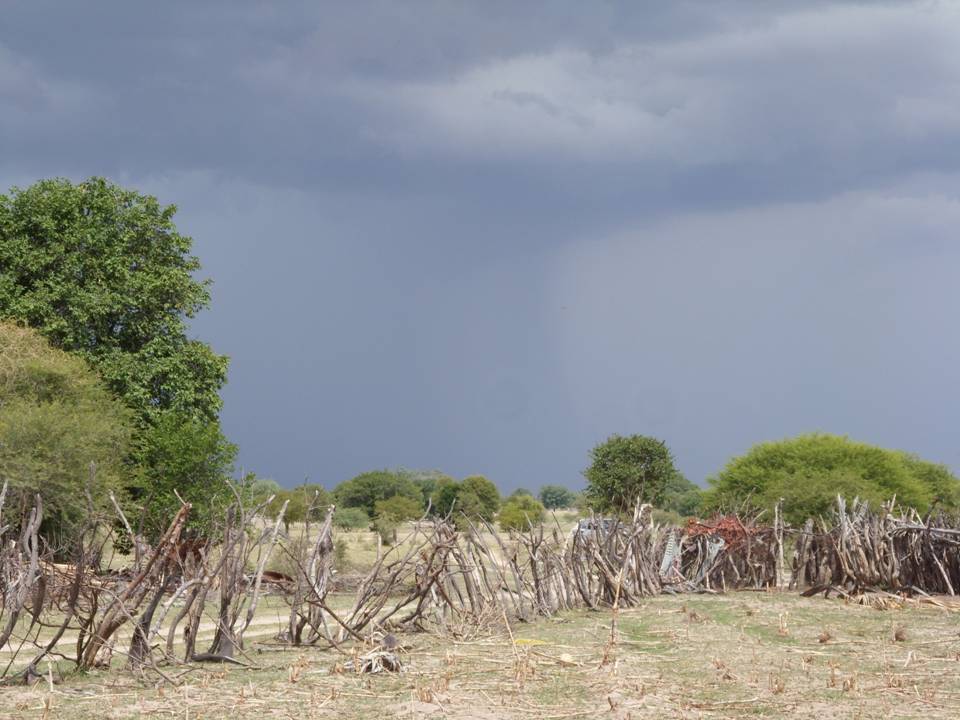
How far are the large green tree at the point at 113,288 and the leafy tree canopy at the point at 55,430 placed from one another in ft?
4.57

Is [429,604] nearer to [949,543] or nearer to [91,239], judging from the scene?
[949,543]

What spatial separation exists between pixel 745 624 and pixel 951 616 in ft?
10.8

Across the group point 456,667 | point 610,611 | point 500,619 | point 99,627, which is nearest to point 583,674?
point 456,667

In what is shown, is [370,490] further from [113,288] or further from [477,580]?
[477,580]

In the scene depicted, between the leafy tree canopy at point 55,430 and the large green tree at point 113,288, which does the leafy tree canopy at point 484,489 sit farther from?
the leafy tree canopy at point 55,430

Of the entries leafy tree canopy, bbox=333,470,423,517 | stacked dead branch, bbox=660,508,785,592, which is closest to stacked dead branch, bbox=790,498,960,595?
stacked dead branch, bbox=660,508,785,592

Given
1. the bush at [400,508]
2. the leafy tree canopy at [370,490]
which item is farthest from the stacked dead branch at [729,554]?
the leafy tree canopy at [370,490]

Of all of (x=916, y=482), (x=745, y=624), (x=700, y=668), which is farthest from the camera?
(x=916, y=482)

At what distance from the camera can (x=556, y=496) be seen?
4154 inches

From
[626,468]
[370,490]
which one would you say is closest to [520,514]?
[626,468]

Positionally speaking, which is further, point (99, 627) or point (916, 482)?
point (916, 482)

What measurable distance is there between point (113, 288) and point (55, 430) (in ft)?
23.5

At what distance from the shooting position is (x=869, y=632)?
1352cm

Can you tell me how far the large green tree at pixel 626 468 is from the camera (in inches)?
1831
